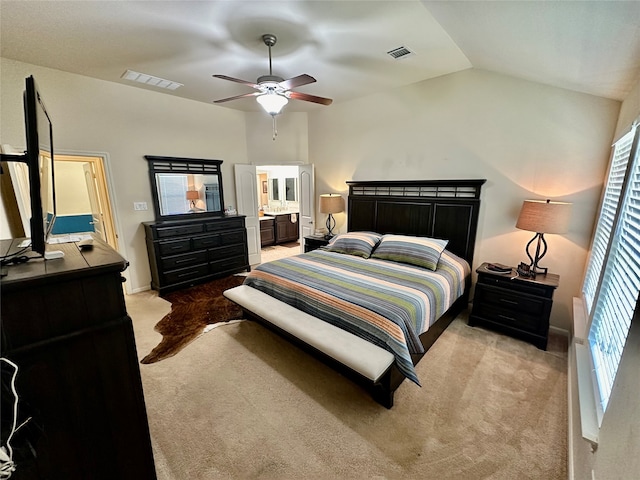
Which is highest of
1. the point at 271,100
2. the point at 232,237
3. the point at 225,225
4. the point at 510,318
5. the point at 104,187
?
the point at 271,100

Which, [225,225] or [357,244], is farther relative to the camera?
[225,225]

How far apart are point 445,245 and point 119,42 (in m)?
3.98

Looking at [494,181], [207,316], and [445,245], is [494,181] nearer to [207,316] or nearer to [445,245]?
[445,245]

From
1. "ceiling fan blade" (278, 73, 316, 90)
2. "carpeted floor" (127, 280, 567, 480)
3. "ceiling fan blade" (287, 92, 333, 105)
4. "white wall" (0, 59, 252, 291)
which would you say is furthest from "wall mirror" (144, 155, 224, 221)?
"ceiling fan blade" (278, 73, 316, 90)

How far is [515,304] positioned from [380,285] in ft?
4.71

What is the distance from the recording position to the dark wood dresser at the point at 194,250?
3818 millimetres

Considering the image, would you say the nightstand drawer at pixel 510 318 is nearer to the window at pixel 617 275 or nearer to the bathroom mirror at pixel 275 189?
the window at pixel 617 275

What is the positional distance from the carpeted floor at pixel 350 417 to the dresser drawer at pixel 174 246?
5.09ft

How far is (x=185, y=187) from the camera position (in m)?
4.30

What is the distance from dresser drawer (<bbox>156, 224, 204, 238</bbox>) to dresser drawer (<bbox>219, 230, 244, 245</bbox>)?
0.38 m

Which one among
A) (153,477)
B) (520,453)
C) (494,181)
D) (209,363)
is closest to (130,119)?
(209,363)

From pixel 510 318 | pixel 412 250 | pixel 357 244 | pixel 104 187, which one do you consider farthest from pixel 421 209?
pixel 104 187

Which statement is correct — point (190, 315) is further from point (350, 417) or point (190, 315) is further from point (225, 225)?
point (350, 417)

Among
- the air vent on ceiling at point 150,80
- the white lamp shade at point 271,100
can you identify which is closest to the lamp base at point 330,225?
the white lamp shade at point 271,100
